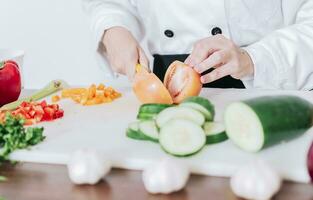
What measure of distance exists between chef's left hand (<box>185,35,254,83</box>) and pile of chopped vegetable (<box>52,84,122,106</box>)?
0.16 meters

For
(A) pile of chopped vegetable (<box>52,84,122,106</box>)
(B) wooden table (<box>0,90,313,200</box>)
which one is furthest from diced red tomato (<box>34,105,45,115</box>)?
(B) wooden table (<box>0,90,313,200</box>)

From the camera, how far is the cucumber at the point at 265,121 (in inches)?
25.5

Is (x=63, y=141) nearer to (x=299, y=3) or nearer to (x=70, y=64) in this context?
(x=299, y=3)

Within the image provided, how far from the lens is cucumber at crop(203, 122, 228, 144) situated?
70cm

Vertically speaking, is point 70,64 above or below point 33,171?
below

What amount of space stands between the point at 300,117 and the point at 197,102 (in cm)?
13

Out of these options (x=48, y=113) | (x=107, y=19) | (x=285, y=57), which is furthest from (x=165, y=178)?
(x=107, y=19)

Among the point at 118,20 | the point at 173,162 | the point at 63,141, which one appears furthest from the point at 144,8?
the point at 173,162

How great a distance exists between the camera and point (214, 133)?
70cm

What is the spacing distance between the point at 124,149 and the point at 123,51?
34 cm

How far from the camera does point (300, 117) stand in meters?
0.68

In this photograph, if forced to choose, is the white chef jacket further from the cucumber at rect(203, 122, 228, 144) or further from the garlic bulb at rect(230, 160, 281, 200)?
the garlic bulb at rect(230, 160, 281, 200)

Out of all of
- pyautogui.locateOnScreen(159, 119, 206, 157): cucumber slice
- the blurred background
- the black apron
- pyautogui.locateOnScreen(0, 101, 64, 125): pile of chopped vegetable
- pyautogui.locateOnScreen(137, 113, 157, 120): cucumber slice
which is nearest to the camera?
pyautogui.locateOnScreen(159, 119, 206, 157): cucumber slice

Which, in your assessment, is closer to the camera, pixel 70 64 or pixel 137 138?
pixel 137 138
